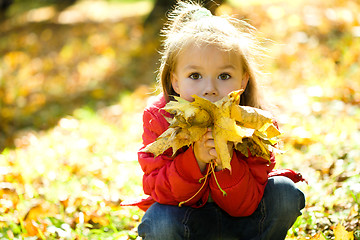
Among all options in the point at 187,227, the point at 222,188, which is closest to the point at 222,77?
Result: the point at 222,188

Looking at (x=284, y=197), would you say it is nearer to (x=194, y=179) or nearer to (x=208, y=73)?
(x=194, y=179)

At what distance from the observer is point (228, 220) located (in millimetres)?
2152

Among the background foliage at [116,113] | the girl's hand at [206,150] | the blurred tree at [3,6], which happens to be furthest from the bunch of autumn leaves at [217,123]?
the blurred tree at [3,6]

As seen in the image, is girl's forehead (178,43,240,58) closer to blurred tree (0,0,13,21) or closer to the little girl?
the little girl

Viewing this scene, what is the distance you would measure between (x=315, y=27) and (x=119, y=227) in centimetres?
409

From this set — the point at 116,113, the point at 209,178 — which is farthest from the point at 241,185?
the point at 116,113

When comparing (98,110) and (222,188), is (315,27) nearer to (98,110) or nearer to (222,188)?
(98,110)

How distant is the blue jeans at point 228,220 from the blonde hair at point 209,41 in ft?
1.70

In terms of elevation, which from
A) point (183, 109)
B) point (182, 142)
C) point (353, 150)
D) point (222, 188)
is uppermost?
point (183, 109)

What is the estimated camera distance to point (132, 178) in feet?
10.7

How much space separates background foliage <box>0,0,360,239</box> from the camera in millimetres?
2727

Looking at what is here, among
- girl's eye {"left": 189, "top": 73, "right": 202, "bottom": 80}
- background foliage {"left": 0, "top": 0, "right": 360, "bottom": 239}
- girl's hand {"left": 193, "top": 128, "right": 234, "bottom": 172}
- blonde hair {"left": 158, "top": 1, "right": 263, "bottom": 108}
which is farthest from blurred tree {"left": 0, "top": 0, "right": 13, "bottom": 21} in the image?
girl's hand {"left": 193, "top": 128, "right": 234, "bottom": 172}

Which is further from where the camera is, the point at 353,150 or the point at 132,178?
the point at 132,178

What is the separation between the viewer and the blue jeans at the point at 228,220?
2.02 meters
